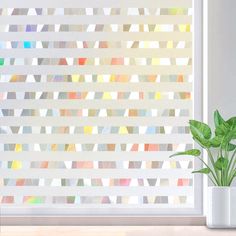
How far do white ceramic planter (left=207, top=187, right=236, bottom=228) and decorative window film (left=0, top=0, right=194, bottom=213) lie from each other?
0.77ft

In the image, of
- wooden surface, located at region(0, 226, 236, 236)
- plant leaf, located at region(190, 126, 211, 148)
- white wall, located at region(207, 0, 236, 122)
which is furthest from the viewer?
white wall, located at region(207, 0, 236, 122)

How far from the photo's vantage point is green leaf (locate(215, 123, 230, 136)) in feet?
6.12

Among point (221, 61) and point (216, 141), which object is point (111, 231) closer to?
point (216, 141)

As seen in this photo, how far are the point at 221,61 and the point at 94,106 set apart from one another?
0.47 m

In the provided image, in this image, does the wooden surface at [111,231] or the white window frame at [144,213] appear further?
the white window frame at [144,213]

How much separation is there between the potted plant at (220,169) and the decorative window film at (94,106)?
183 mm

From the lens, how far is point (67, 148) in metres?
2.10

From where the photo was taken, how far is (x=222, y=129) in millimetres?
1869

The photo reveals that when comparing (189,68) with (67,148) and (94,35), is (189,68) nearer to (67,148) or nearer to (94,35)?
(94,35)

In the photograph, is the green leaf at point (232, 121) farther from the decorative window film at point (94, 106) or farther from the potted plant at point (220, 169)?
the decorative window film at point (94, 106)

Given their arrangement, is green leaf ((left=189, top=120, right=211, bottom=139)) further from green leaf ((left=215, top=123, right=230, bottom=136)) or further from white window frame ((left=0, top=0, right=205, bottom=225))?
white window frame ((left=0, top=0, right=205, bottom=225))

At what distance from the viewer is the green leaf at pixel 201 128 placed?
189 cm

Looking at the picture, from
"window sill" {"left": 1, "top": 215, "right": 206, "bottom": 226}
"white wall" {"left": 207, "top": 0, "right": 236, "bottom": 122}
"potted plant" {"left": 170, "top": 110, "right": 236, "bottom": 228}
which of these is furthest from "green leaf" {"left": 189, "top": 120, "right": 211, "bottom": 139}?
→ "window sill" {"left": 1, "top": 215, "right": 206, "bottom": 226}

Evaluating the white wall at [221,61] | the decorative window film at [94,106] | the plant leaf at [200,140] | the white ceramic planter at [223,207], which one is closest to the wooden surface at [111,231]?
the white ceramic planter at [223,207]
